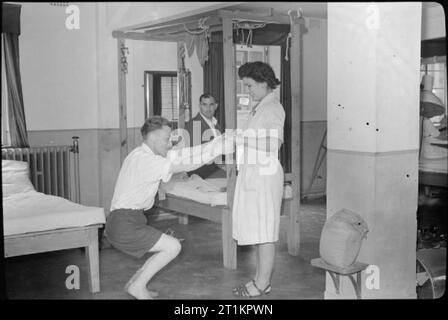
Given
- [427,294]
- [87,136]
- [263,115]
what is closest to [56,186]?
[87,136]

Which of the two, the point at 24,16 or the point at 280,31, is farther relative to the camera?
the point at 280,31

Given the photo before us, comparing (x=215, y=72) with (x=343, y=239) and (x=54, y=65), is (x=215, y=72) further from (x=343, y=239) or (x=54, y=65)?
(x=343, y=239)

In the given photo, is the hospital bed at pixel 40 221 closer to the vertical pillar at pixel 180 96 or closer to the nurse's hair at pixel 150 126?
the nurse's hair at pixel 150 126

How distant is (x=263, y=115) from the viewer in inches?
126

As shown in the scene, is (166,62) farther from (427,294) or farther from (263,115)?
(427,294)

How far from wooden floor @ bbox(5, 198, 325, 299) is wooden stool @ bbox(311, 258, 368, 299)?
375 mm

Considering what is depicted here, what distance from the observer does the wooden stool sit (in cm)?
275

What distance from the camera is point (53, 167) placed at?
4.25 meters

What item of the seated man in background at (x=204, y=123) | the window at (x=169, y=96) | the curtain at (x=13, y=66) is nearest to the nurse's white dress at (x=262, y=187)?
the seated man in background at (x=204, y=123)

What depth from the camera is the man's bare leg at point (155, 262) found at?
9.46ft

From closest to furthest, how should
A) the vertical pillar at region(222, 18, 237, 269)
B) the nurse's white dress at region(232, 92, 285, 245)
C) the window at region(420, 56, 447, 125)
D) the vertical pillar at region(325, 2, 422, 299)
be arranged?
the vertical pillar at region(325, 2, 422, 299) → the nurse's white dress at region(232, 92, 285, 245) → the vertical pillar at region(222, 18, 237, 269) → the window at region(420, 56, 447, 125)

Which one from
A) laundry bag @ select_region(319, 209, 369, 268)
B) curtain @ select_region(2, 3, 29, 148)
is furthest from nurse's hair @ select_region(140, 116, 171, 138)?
curtain @ select_region(2, 3, 29, 148)

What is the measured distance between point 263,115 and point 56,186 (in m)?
1.85

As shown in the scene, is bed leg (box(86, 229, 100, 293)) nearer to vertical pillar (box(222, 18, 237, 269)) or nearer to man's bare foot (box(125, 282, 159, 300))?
man's bare foot (box(125, 282, 159, 300))
